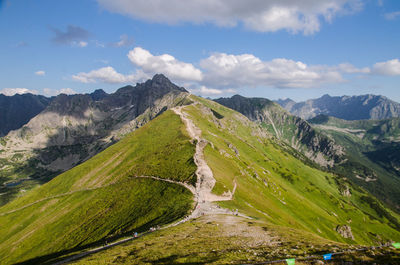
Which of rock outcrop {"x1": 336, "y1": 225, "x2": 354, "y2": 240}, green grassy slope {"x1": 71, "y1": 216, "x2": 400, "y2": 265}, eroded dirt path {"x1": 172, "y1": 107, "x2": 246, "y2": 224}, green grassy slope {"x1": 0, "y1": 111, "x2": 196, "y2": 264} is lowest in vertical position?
rock outcrop {"x1": 336, "y1": 225, "x2": 354, "y2": 240}

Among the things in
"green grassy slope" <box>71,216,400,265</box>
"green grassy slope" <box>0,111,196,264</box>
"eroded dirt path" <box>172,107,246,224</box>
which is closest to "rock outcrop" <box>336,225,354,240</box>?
"eroded dirt path" <box>172,107,246,224</box>

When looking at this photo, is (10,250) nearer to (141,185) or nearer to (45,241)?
(45,241)

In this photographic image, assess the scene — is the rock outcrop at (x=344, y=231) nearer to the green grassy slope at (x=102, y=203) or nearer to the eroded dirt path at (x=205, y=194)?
the eroded dirt path at (x=205, y=194)

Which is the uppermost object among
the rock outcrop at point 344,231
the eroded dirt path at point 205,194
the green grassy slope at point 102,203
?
the eroded dirt path at point 205,194

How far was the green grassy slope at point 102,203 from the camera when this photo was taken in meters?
84.8

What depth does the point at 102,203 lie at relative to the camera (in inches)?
4692

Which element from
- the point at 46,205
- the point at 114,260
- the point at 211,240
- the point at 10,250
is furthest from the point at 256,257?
the point at 46,205

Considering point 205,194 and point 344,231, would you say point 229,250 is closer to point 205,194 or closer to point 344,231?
point 205,194

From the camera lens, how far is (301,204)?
169m

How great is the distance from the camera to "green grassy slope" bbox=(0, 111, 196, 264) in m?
84.8

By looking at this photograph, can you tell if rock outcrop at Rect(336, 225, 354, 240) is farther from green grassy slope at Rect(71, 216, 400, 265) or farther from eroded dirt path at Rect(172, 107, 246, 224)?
green grassy slope at Rect(71, 216, 400, 265)

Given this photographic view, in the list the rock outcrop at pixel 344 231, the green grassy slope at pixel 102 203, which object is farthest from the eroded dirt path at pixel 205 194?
the rock outcrop at pixel 344 231

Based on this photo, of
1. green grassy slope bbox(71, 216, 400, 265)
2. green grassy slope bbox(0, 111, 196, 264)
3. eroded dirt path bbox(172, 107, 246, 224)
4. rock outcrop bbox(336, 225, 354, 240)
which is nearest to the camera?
green grassy slope bbox(71, 216, 400, 265)

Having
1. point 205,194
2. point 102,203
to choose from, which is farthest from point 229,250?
point 102,203
